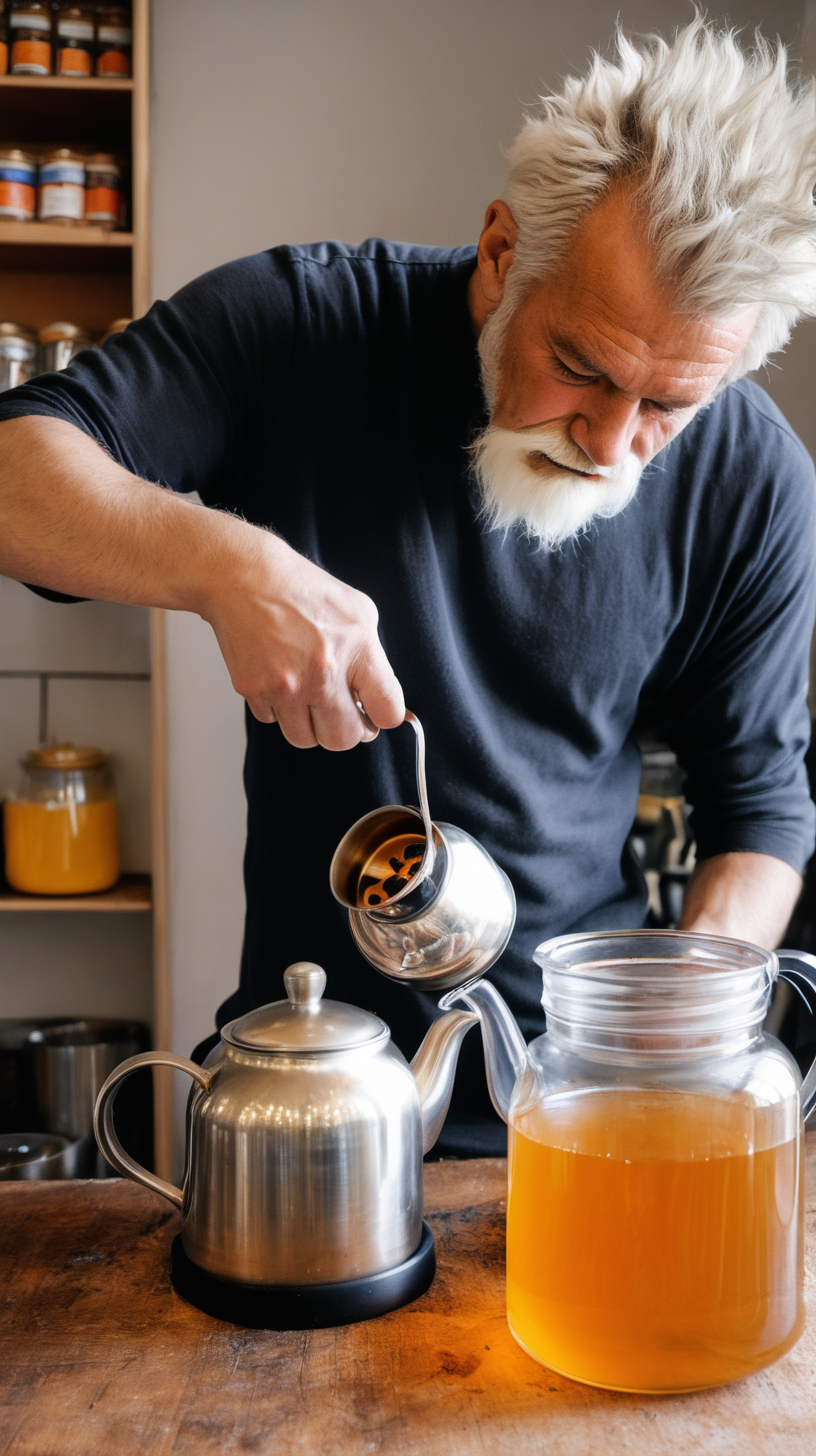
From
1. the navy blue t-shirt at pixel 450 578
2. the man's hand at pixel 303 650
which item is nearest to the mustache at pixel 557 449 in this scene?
the navy blue t-shirt at pixel 450 578

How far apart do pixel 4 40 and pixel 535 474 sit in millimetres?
1820

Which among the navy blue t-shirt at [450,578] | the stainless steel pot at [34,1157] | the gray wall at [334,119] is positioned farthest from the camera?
the gray wall at [334,119]

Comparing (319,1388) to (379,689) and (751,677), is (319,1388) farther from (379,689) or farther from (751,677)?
(751,677)

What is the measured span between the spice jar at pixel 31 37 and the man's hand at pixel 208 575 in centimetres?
158

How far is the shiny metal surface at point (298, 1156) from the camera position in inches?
28.8

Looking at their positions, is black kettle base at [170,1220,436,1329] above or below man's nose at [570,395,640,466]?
below

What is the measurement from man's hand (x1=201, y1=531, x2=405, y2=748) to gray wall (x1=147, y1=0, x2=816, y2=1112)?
167 centimetres

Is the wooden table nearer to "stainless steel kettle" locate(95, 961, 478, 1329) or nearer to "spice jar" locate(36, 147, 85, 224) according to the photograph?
"stainless steel kettle" locate(95, 961, 478, 1329)

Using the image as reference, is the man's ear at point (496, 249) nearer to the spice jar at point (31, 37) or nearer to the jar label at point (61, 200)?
the jar label at point (61, 200)

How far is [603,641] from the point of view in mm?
1328

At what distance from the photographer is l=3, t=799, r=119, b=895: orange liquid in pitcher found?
7.61ft

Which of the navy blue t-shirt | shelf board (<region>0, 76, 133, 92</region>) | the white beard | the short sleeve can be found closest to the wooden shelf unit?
shelf board (<region>0, 76, 133, 92</region>)

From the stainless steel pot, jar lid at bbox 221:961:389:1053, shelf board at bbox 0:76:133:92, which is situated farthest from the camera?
shelf board at bbox 0:76:133:92

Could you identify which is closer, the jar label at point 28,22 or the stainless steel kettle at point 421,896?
the stainless steel kettle at point 421,896
